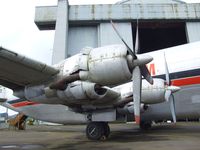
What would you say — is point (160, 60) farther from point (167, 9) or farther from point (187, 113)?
point (167, 9)

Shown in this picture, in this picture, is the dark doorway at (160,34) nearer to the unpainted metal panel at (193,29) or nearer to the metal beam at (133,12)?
the unpainted metal panel at (193,29)

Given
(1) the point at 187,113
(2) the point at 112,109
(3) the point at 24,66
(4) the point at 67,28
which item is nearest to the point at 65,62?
(3) the point at 24,66

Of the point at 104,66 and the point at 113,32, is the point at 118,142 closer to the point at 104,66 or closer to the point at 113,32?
the point at 104,66

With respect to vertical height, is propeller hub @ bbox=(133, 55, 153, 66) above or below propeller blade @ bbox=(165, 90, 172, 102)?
above

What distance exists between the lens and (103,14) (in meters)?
29.8

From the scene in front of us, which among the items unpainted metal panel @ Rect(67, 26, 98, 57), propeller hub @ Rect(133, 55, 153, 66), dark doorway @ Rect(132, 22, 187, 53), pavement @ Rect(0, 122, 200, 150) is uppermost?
dark doorway @ Rect(132, 22, 187, 53)

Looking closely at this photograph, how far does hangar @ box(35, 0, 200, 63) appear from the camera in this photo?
96.6 ft

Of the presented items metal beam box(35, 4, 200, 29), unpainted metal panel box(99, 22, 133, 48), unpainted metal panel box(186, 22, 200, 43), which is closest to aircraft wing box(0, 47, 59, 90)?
unpainted metal panel box(99, 22, 133, 48)

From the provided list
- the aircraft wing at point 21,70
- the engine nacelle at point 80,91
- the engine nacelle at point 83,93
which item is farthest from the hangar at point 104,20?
the engine nacelle at point 80,91

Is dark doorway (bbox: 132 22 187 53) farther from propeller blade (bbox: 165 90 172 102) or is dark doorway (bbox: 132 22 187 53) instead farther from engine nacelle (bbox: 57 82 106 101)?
engine nacelle (bbox: 57 82 106 101)

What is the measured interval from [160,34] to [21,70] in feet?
93.1

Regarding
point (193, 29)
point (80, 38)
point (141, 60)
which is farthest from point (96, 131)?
point (193, 29)

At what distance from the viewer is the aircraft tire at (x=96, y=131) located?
12.3 meters

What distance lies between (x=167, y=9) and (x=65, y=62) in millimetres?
21886
